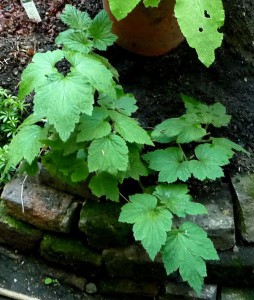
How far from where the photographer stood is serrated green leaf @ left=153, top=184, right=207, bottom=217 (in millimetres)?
1895

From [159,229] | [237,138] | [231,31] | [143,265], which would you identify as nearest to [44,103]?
[159,229]

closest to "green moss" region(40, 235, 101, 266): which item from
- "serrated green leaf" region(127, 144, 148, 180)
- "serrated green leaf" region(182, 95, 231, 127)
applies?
"serrated green leaf" region(127, 144, 148, 180)

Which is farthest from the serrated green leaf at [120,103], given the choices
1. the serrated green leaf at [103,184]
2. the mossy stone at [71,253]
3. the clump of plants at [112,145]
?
the mossy stone at [71,253]

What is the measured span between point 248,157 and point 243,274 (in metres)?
0.49

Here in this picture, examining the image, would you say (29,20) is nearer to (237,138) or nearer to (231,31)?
(231,31)

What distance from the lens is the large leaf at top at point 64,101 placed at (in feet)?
5.38

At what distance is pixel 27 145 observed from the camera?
1931mm

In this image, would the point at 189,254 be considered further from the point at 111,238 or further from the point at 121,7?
the point at 121,7

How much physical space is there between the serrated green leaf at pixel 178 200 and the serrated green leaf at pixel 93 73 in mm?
438

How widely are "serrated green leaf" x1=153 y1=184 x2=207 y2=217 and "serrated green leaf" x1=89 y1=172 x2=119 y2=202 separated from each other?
6.5 inches

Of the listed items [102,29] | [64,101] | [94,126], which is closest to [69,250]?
[94,126]

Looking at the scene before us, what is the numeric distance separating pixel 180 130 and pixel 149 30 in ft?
1.63

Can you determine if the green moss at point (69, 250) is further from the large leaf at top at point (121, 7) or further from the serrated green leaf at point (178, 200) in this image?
the large leaf at top at point (121, 7)

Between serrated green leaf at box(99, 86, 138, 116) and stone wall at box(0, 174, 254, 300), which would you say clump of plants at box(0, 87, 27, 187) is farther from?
serrated green leaf at box(99, 86, 138, 116)
